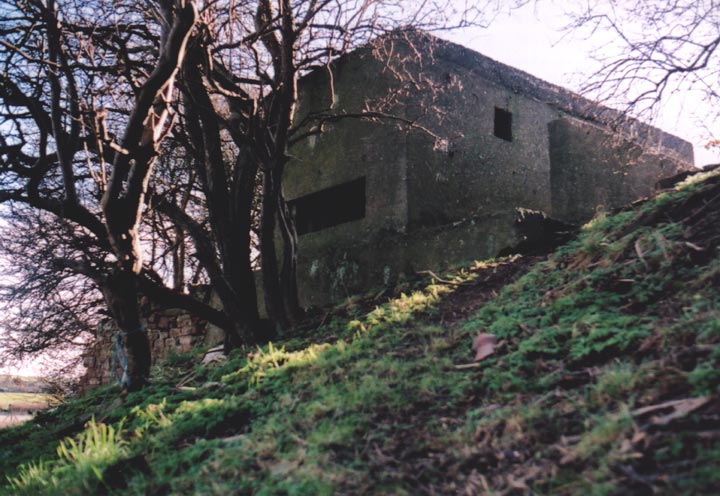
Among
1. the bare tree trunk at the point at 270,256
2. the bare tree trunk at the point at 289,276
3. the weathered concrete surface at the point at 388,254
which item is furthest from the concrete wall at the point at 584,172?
the bare tree trunk at the point at 270,256

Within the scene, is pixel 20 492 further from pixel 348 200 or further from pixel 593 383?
pixel 348 200

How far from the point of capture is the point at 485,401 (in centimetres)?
331

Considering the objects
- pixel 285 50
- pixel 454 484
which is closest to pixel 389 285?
pixel 285 50

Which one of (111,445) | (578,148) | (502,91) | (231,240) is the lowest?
(111,445)

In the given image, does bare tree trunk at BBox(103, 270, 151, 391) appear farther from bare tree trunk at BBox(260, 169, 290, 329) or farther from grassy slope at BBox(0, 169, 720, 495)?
bare tree trunk at BBox(260, 169, 290, 329)

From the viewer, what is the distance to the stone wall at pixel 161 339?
10.8 metres

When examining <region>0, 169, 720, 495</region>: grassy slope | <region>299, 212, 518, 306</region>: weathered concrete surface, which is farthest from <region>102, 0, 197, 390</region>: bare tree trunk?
<region>299, 212, 518, 306</region>: weathered concrete surface

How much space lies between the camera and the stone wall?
10.8 meters

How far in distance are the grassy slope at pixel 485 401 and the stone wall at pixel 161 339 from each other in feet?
16.4

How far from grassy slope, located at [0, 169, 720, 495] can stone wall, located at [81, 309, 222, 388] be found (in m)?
5.00

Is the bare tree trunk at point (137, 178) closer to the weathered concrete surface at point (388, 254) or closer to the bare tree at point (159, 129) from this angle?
the bare tree at point (159, 129)

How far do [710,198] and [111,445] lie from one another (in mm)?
5265

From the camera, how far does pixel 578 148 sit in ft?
31.4

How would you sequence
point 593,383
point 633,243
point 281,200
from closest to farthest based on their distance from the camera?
point 593,383 < point 633,243 < point 281,200
